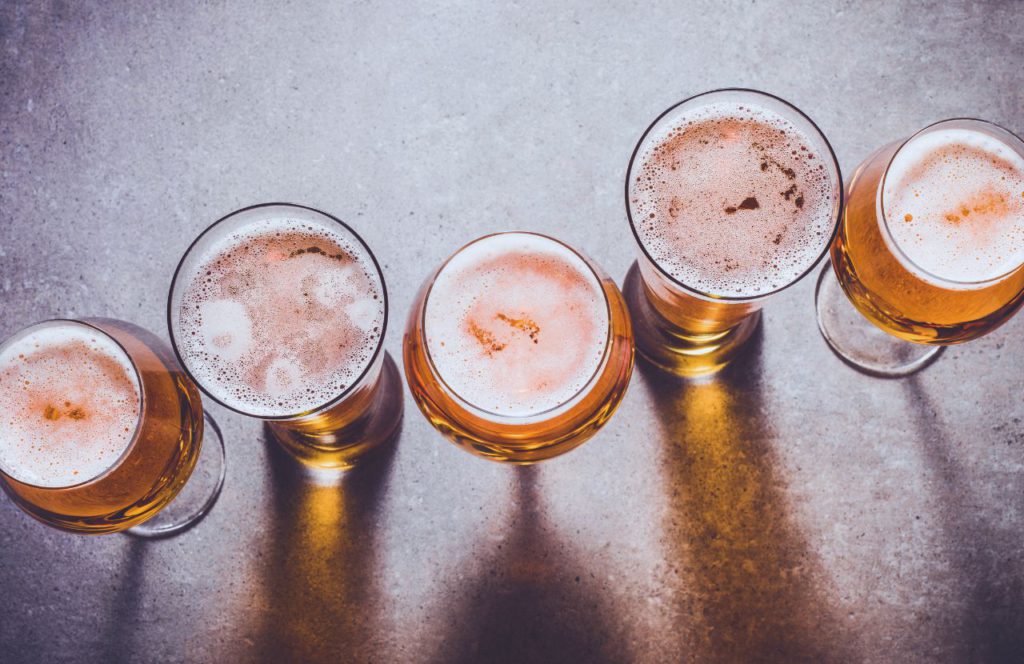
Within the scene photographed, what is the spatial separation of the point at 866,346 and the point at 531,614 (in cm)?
59

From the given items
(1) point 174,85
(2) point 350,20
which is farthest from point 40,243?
(2) point 350,20

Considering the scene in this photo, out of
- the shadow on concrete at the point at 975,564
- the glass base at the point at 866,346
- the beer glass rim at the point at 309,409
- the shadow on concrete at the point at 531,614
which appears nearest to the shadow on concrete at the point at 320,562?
the shadow on concrete at the point at 531,614

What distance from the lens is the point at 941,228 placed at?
879 mm

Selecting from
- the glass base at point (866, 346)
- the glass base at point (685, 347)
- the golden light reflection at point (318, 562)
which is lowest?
the golden light reflection at point (318, 562)

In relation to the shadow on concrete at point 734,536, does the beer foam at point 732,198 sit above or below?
above

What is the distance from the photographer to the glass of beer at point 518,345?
0.82 meters

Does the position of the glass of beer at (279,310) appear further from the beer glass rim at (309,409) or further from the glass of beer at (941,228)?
the glass of beer at (941,228)

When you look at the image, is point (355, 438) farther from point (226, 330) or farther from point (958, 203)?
point (958, 203)

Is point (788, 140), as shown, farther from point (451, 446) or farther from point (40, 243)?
point (40, 243)

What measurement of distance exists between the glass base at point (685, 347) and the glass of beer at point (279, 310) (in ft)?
1.27

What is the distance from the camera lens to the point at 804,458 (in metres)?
1.04

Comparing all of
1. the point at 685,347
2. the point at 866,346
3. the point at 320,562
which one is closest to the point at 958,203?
the point at 866,346

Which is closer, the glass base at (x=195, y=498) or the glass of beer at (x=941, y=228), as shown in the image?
the glass of beer at (x=941, y=228)

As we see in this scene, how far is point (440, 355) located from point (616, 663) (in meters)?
0.50
